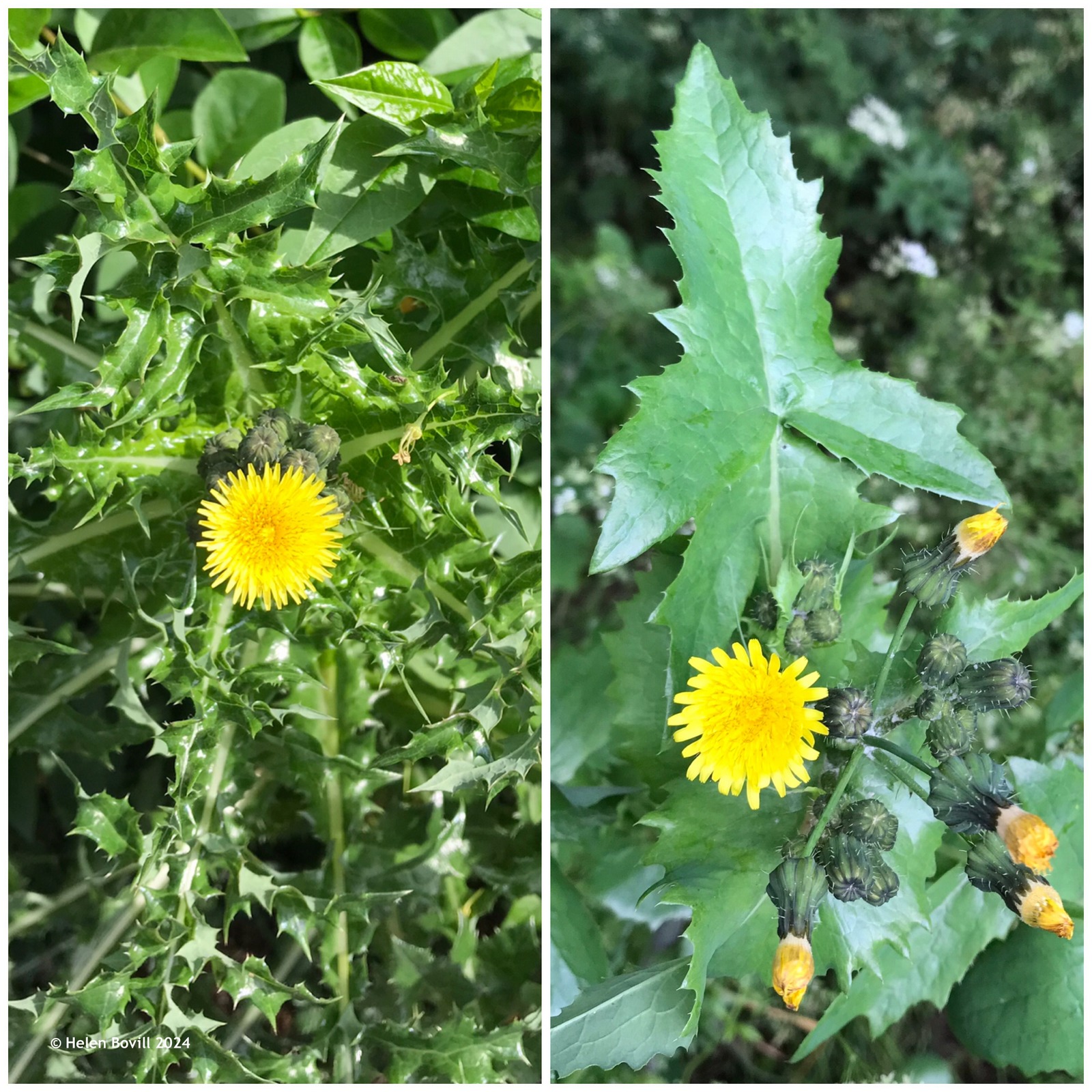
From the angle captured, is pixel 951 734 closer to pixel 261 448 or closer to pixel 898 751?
pixel 898 751

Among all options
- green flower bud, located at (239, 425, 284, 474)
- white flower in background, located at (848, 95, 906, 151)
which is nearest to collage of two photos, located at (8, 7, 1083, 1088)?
green flower bud, located at (239, 425, 284, 474)

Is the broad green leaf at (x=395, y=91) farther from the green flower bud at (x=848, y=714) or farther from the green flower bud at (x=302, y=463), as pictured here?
the green flower bud at (x=848, y=714)

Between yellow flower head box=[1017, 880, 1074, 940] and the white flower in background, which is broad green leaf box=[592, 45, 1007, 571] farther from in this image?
the white flower in background

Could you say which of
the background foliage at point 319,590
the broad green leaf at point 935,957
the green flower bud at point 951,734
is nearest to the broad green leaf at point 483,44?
the background foliage at point 319,590

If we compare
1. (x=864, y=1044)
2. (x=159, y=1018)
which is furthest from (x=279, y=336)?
(x=864, y=1044)

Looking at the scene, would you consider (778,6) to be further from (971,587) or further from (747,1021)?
(747,1021)

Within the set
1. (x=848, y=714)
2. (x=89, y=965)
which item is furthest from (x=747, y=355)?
(x=89, y=965)
